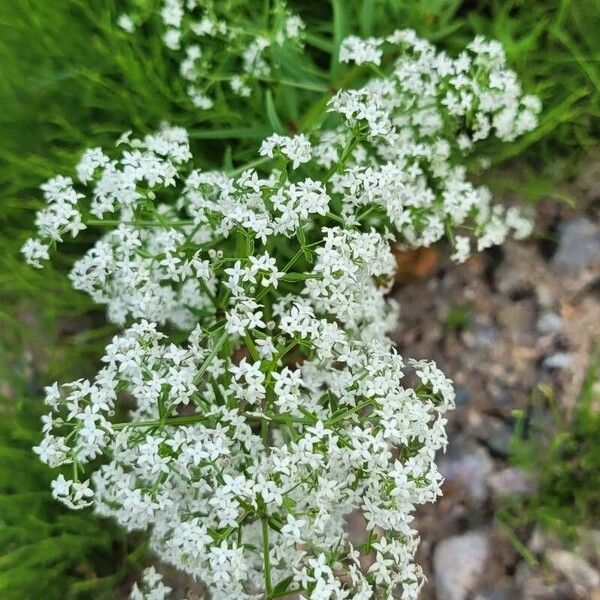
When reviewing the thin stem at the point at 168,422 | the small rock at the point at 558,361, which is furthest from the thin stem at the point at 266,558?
the small rock at the point at 558,361

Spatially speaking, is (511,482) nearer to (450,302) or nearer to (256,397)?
(450,302)

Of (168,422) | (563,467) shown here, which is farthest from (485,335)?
(168,422)

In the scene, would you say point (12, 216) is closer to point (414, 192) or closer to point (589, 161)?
point (414, 192)

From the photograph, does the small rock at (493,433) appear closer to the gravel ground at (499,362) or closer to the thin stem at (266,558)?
the gravel ground at (499,362)

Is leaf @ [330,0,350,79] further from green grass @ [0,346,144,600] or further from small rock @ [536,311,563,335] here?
green grass @ [0,346,144,600]

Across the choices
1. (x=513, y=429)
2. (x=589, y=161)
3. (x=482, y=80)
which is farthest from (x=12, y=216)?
(x=589, y=161)

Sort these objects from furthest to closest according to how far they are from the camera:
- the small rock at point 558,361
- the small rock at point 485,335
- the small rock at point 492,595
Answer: the small rock at point 485,335 < the small rock at point 558,361 < the small rock at point 492,595

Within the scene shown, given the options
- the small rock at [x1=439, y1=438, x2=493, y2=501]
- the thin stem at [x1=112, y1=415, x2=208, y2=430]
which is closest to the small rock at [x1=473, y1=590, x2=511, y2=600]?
the small rock at [x1=439, y1=438, x2=493, y2=501]
